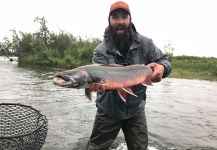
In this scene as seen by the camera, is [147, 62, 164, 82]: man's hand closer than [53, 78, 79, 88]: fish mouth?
No

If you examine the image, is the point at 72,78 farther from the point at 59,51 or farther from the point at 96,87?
the point at 59,51

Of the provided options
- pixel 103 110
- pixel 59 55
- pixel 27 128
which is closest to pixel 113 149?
pixel 27 128

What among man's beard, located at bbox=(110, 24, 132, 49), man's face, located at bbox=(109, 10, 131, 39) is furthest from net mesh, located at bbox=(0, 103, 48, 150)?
man's face, located at bbox=(109, 10, 131, 39)

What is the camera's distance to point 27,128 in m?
6.83

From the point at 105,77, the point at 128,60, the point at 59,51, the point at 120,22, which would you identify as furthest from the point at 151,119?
the point at 59,51

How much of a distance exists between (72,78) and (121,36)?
146 cm

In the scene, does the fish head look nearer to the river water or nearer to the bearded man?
the bearded man

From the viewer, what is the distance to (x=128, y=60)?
5320mm

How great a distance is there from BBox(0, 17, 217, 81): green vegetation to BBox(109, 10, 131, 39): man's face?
39728 millimetres

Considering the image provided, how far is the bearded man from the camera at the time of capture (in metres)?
5.14

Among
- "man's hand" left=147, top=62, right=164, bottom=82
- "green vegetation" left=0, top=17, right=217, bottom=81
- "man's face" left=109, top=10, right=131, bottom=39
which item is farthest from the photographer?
"green vegetation" left=0, top=17, right=217, bottom=81

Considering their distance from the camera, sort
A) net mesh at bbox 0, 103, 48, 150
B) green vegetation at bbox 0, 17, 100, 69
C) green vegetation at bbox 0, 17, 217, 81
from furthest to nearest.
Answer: green vegetation at bbox 0, 17, 100, 69, green vegetation at bbox 0, 17, 217, 81, net mesh at bbox 0, 103, 48, 150

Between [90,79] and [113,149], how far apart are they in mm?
4259

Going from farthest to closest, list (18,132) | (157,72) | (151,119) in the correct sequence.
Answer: (151,119) < (18,132) < (157,72)
